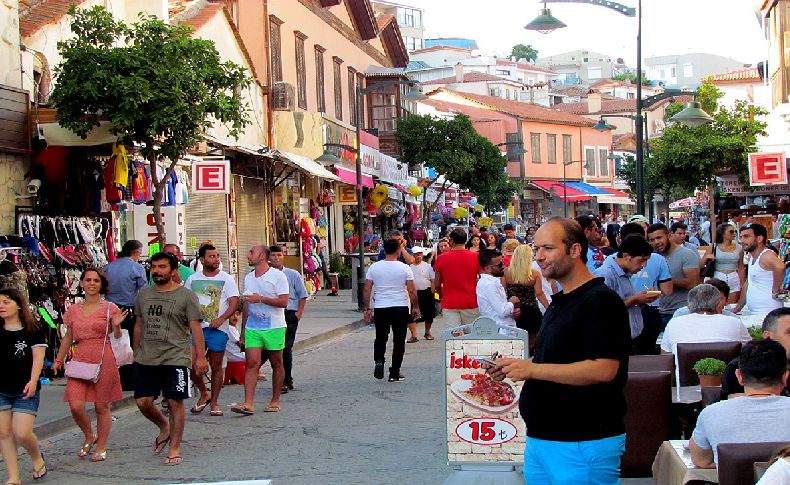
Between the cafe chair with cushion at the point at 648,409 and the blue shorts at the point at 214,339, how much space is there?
529 cm

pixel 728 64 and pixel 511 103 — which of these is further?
pixel 728 64

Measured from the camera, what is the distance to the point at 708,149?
31469mm

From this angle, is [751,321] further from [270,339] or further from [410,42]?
[410,42]

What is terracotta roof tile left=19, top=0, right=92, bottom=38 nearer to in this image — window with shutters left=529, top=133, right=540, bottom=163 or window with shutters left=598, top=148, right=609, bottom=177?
window with shutters left=529, top=133, right=540, bottom=163

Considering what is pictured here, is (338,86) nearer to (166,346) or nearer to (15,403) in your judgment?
(166,346)

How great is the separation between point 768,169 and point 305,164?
10.1 meters

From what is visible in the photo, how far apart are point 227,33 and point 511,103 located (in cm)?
5284

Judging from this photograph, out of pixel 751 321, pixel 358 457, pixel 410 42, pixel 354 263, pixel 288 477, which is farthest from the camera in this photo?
pixel 410 42

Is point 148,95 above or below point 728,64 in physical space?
below

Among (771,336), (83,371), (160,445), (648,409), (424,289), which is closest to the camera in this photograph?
(771,336)

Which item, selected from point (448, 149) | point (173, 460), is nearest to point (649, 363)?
point (173, 460)

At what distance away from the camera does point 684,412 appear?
822 cm

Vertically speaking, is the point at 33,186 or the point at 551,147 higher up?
the point at 551,147

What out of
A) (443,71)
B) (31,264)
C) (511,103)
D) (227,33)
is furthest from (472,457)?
(443,71)
